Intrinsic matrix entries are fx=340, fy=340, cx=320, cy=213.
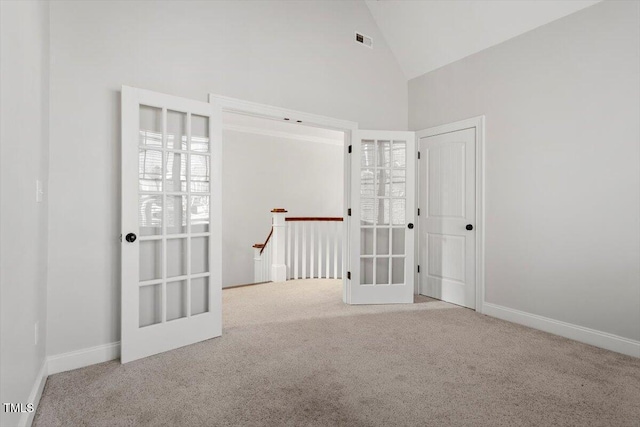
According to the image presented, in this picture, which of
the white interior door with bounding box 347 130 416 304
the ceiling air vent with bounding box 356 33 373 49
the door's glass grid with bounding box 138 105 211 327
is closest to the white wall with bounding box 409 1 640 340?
the white interior door with bounding box 347 130 416 304

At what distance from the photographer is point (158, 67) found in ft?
8.80

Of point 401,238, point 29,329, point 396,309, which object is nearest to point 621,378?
point 396,309

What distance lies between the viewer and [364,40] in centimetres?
411

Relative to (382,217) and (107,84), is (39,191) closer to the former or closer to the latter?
(107,84)

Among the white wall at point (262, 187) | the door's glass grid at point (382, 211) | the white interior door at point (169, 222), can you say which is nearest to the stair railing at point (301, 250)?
the door's glass grid at point (382, 211)

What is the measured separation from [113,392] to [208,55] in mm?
2612

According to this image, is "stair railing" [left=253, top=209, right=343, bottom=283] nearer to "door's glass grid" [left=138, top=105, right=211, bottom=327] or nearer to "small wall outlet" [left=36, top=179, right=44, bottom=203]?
"door's glass grid" [left=138, top=105, right=211, bottom=327]

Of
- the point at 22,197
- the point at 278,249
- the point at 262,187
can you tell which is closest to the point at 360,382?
the point at 22,197

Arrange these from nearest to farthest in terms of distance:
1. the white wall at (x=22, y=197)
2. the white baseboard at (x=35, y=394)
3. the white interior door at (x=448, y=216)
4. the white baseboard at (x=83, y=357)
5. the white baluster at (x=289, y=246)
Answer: the white wall at (x=22, y=197) < the white baseboard at (x=35, y=394) < the white baseboard at (x=83, y=357) < the white interior door at (x=448, y=216) < the white baluster at (x=289, y=246)

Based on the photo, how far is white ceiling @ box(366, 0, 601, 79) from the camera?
313 cm

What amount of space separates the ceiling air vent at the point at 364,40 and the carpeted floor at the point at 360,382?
3.23 metres

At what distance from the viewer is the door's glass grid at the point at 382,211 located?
158 inches

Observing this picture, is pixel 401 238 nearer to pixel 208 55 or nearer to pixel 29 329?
pixel 208 55

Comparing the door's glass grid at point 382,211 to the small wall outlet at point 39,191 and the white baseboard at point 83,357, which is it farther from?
the small wall outlet at point 39,191
